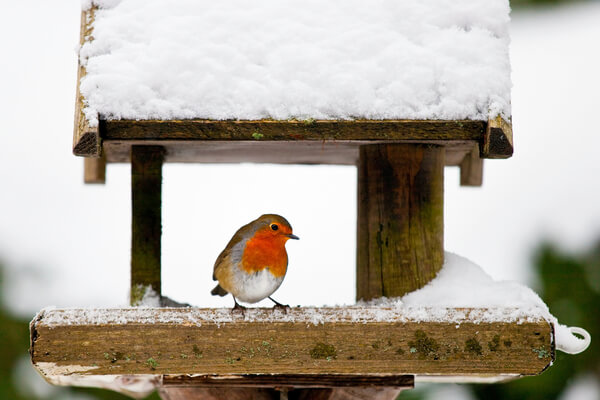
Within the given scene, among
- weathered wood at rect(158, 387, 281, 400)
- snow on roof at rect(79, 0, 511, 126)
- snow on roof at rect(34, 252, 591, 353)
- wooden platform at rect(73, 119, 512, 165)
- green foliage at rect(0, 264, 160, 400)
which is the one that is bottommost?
green foliage at rect(0, 264, 160, 400)

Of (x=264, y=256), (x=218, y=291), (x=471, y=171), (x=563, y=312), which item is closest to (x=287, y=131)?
(x=264, y=256)

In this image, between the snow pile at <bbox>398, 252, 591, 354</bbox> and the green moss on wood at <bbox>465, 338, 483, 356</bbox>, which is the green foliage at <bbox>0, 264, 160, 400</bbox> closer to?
the snow pile at <bbox>398, 252, 591, 354</bbox>

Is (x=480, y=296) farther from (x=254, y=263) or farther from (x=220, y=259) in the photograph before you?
(x=220, y=259)

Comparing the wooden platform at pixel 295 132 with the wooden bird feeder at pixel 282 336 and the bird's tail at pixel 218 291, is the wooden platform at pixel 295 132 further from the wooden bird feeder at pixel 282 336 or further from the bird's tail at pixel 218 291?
the bird's tail at pixel 218 291

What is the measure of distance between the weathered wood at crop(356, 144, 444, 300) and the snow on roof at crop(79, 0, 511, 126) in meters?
0.37

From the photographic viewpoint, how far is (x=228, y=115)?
2.16 meters

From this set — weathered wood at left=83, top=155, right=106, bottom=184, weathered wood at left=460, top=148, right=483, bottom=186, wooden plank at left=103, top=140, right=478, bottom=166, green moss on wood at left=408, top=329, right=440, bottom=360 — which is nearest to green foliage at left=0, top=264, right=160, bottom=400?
weathered wood at left=83, top=155, right=106, bottom=184

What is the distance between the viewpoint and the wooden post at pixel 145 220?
8.86ft

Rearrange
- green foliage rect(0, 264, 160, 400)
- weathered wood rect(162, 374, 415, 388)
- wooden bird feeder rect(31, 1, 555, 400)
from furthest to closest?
green foliage rect(0, 264, 160, 400) → weathered wood rect(162, 374, 415, 388) → wooden bird feeder rect(31, 1, 555, 400)

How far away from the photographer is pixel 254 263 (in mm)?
2508

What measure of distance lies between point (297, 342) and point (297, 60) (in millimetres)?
856

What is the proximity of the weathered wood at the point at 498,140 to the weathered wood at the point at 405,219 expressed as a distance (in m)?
0.42

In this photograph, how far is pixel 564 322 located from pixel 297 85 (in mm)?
2382

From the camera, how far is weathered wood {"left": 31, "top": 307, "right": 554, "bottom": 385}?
2.03m
